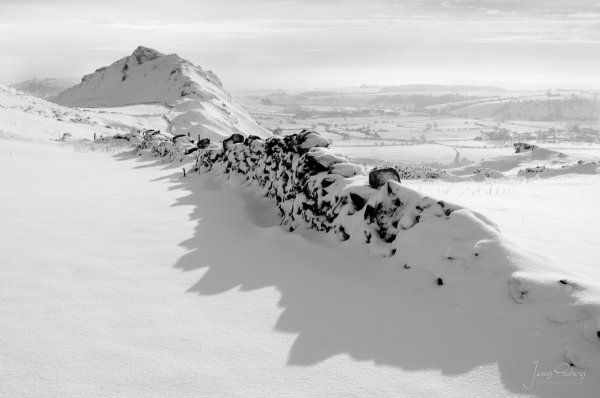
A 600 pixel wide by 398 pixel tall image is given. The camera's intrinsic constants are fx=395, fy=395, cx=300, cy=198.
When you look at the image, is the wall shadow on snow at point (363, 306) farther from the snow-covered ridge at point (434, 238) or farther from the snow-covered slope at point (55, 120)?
the snow-covered slope at point (55, 120)

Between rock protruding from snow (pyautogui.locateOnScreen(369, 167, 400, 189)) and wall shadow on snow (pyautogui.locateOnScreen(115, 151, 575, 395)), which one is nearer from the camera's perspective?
wall shadow on snow (pyautogui.locateOnScreen(115, 151, 575, 395))

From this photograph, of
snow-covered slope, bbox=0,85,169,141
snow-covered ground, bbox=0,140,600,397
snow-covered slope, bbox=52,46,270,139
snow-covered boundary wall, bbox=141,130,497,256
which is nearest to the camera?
snow-covered ground, bbox=0,140,600,397

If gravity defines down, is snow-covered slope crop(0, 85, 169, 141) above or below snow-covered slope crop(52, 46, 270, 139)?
below

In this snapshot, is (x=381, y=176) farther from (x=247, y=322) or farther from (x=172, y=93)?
(x=172, y=93)

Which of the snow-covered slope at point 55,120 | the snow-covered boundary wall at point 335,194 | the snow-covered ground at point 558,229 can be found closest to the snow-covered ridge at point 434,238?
the snow-covered boundary wall at point 335,194

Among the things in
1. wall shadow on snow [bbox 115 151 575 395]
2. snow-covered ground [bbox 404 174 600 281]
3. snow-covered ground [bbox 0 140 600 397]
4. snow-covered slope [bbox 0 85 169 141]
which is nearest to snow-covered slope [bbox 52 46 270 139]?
snow-covered slope [bbox 0 85 169 141]

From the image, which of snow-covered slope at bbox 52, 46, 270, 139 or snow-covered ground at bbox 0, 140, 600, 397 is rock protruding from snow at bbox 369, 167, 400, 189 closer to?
snow-covered ground at bbox 0, 140, 600, 397
